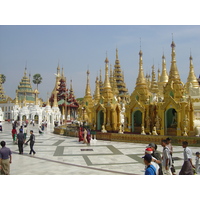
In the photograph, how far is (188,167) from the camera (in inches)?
280

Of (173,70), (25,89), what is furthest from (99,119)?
(25,89)

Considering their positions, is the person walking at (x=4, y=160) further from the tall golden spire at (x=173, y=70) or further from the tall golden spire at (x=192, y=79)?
the tall golden spire at (x=192, y=79)

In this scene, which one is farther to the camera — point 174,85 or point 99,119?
point 99,119

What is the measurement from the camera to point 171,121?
21.6 metres

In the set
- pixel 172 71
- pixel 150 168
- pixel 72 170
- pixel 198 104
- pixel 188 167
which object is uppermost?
pixel 172 71

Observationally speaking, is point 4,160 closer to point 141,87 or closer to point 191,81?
point 141,87

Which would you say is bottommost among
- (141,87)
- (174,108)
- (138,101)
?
(174,108)

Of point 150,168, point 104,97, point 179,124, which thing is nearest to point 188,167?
point 150,168

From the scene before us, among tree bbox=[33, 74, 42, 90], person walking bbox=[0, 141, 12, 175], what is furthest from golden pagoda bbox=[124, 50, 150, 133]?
tree bbox=[33, 74, 42, 90]

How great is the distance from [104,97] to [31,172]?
1802cm

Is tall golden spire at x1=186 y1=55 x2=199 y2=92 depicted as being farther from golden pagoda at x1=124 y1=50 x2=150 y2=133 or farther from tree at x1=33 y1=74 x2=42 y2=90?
tree at x1=33 y1=74 x2=42 y2=90

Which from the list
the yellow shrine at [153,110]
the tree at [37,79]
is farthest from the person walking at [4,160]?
the tree at [37,79]

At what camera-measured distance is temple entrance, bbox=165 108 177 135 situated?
66.1 feet

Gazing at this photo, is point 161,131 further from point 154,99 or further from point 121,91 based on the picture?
point 121,91
